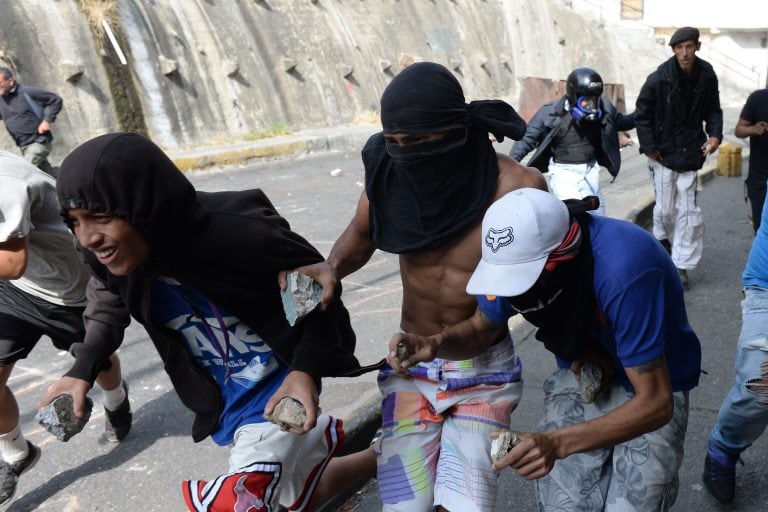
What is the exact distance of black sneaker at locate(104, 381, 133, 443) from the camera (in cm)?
412

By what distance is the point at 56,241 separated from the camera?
3.53 m

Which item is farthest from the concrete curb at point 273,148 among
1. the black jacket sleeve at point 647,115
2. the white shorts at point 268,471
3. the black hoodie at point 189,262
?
the white shorts at point 268,471

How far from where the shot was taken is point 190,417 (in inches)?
174

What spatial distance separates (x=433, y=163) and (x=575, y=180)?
390 centimetres

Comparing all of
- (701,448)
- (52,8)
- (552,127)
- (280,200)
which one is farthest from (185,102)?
(701,448)

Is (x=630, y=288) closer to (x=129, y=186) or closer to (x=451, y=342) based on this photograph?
(x=451, y=342)

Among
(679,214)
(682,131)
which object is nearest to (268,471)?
(679,214)

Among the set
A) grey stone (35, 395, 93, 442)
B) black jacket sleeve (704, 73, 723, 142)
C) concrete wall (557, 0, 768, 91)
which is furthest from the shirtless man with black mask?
concrete wall (557, 0, 768, 91)

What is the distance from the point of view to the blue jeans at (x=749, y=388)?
281 cm

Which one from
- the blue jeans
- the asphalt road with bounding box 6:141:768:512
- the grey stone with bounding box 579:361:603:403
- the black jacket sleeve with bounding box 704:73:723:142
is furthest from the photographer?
the black jacket sleeve with bounding box 704:73:723:142

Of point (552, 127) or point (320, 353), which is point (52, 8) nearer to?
point (552, 127)

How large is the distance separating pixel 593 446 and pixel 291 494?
43.7 inches

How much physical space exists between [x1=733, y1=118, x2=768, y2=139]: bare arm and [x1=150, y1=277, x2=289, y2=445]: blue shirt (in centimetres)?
482

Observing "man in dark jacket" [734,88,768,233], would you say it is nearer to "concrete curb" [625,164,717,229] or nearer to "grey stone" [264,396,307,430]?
"concrete curb" [625,164,717,229]
